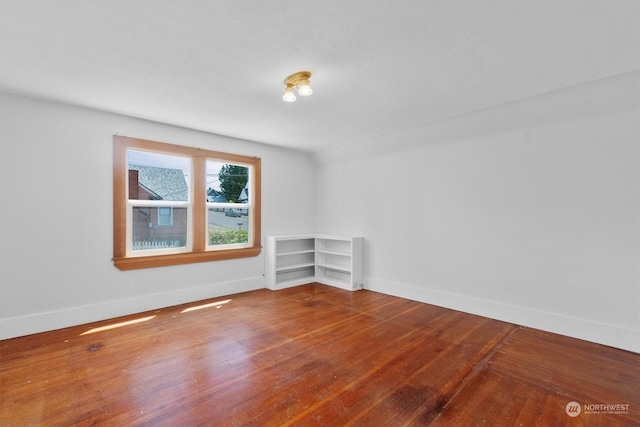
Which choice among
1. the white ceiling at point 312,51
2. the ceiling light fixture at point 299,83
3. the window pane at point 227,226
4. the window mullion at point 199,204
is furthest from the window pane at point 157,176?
the ceiling light fixture at point 299,83

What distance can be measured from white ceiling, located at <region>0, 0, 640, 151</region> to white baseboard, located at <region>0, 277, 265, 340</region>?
7.61 ft

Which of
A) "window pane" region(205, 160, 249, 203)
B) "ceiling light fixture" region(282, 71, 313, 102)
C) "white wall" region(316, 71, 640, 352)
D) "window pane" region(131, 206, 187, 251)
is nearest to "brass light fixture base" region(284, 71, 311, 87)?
"ceiling light fixture" region(282, 71, 313, 102)

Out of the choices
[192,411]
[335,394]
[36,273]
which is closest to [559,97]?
[335,394]

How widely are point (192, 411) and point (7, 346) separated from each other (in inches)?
92.4

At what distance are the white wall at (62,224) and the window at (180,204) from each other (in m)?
0.13

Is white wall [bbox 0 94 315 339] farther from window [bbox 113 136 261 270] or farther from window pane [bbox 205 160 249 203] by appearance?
window pane [bbox 205 160 249 203]

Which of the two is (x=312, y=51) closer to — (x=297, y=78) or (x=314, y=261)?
(x=297, y=78)

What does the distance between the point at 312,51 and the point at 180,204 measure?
117 inches

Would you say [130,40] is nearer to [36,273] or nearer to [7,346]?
[36,273]

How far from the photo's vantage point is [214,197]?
15.2ft

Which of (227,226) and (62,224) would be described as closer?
(62,224)

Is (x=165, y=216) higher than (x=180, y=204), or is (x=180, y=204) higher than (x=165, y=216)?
(x=180, y=204)

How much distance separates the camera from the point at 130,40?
209 centimetres

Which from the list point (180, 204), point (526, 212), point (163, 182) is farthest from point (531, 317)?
point (163, 182)
